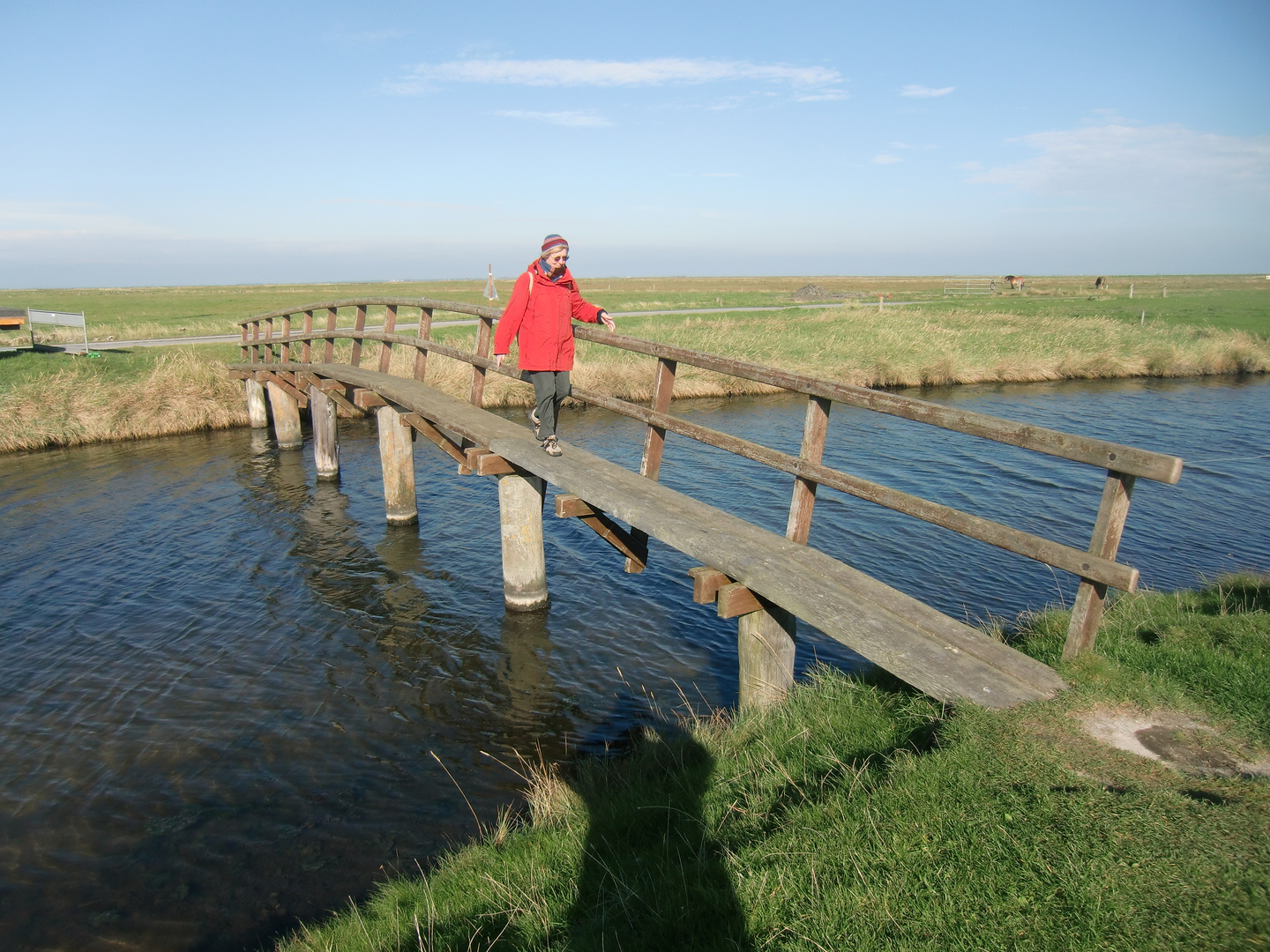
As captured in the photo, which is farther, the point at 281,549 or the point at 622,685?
the point at 281,549

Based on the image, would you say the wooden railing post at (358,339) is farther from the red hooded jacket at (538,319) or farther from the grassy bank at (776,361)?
the red hooded jacket at (538,319)

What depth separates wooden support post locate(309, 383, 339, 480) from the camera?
14281 millimetres

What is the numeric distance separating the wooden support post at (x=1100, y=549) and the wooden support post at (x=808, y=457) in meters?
1.57

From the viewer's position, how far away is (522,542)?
8797 mm

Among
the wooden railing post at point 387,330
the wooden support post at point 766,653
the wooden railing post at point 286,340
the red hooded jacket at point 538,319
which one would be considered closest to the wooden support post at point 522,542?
the red hooded jacket at point 538,319

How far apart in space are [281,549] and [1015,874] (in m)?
10.6

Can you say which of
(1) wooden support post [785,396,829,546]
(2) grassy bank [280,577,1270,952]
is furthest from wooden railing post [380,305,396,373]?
(2) grassy bank [280,577,1270,952]

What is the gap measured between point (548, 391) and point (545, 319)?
75 cm

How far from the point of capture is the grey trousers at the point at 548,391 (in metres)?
7.66

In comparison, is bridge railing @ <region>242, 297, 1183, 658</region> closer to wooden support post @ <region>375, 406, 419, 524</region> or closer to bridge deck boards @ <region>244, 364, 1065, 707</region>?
bridge deck boards @ <region>244, 364, 1065, 707</region>

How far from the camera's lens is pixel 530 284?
7191mm

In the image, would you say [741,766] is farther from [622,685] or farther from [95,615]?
[95,615]

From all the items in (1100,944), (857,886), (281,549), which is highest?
(1100,944)

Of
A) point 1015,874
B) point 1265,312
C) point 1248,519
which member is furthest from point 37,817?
point 1265,312
